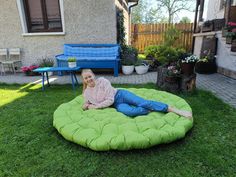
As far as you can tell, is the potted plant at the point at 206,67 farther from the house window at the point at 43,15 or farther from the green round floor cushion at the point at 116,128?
the house window at the point at 43,15

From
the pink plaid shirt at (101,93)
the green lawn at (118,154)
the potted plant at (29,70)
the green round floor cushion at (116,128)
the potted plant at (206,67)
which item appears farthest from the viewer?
the potted plant at (29,70)

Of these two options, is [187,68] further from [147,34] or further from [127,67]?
[147,34]

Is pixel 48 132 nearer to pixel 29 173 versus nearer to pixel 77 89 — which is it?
pixel 29 173

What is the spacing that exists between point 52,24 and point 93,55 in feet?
6.84

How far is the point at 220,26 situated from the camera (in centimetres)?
724


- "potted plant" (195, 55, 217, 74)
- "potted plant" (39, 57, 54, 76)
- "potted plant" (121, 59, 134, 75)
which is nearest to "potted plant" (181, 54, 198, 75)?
"potted plant" (195, 55, 217, 74)

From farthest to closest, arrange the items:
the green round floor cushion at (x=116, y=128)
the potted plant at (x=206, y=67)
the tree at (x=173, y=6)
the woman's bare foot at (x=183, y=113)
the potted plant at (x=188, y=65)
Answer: the tree at (x=173, y=6), the potted plant at (x=206, y=67), the potted plant at (x=188, y=65), the woman's bare foot at (x=183, y=113), the green round floor cushion at (x=116, y=128)

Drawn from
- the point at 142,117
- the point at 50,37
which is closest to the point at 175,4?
the point at 50,37

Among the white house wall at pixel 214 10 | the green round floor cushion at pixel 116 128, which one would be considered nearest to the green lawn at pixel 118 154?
the green round floor cushion at pixel 116 128

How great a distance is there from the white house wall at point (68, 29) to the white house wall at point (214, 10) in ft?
15.7

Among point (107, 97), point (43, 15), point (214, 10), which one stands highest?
point (214, 10)

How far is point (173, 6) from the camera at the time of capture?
76.7 ft

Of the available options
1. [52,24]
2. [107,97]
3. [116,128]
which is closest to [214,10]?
[52,24]

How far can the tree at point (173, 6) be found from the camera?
23.1m
